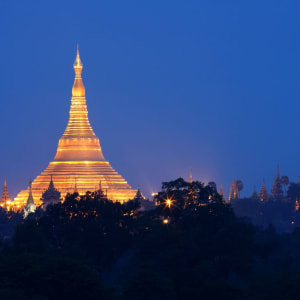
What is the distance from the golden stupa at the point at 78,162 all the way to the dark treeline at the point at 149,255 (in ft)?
187

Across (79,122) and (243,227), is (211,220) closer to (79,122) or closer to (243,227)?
(243,227)

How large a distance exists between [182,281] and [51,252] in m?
7.54

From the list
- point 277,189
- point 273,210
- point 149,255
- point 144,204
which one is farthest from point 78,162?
point 149,255

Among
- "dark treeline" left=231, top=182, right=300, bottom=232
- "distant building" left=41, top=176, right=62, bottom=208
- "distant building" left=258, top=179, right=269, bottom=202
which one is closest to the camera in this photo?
"distant building" left=41, top=176, right=62, bottom=208

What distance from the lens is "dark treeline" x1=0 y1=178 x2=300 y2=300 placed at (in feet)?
210

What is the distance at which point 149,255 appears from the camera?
73688mm

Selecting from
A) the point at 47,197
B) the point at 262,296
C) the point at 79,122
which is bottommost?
the point at 262,296

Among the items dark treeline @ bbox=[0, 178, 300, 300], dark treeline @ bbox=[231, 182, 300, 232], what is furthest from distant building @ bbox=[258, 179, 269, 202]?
dark treeline @ bbox=[0, 178, 300, 300]

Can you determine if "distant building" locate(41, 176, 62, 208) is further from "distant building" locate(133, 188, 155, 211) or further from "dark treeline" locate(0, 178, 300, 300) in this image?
"dark treeline" locate(0, 178, 300, 300)

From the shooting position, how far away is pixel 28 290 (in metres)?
63.5

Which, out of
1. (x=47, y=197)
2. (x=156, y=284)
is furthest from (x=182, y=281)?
(x=47, y=197)

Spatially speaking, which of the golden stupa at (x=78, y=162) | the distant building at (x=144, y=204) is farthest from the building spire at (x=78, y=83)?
the distant building at (x=144, y=204)

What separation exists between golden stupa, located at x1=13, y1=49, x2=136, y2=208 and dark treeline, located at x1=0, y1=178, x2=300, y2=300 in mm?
56955

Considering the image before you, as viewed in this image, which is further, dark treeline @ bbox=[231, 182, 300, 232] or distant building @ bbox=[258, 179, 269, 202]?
distant building @ bbox=[258, 179, 269, 202]
